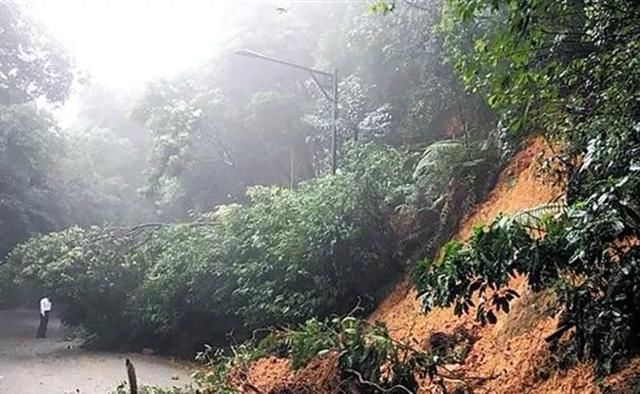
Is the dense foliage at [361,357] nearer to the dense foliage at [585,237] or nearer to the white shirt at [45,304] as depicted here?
the dense foliage at [585,237]

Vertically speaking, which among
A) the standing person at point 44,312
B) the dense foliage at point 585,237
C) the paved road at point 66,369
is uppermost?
the dense foliage at point 585,237

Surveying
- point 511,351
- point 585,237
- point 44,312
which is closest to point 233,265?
point 511,351

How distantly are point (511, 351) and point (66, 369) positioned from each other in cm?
748

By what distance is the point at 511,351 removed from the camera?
4.83 metres

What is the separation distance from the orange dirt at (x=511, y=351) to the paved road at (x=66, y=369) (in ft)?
10.4

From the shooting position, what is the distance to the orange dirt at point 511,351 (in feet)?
13.2

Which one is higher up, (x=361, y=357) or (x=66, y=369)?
(x=361, y=357)

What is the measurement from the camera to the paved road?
8406 mm

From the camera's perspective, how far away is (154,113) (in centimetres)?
1695

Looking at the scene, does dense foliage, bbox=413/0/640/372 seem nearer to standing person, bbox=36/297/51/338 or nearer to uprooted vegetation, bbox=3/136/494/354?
uprooted vegetation, bbox=3/136/494/354

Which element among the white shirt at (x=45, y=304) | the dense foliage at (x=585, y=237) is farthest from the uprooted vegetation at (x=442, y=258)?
the white shirt at (x=45, y=304)

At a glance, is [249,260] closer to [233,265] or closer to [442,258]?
[233,265]

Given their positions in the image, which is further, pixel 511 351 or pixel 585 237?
pixel 511 351

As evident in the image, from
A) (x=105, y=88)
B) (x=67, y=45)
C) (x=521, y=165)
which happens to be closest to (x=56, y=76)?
(x=67, y=45)
